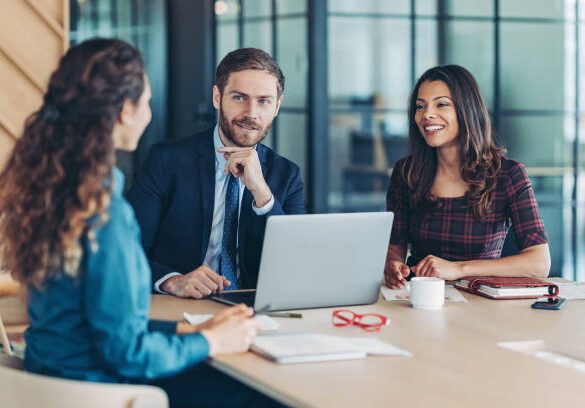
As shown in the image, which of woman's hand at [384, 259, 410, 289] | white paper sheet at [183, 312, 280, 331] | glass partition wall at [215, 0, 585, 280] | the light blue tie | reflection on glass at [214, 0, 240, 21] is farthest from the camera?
reflection on glass at [214, 0, 240, 21]

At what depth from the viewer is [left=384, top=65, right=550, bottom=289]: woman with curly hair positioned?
8.67 feet

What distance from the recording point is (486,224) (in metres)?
2.66

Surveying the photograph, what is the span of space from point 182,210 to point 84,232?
44.3 inches

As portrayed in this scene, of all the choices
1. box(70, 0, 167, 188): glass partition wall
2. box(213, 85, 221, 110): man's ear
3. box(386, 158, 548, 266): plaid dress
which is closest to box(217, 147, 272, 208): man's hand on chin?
box(213, 85, 221, 110): man's ear

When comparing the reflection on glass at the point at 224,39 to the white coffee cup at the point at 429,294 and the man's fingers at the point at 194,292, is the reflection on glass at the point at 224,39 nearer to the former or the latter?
the man's fingers at the point at 194,292

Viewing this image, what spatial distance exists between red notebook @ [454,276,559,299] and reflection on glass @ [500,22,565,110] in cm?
284

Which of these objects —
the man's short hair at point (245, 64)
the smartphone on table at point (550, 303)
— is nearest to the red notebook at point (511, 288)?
the smartphone on table at point (550, 303)

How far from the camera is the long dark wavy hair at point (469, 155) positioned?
2.66m

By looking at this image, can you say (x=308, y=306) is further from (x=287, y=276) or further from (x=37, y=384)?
(x=37, y=384)

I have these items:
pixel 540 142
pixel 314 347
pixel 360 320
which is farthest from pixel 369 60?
pixel 314 347

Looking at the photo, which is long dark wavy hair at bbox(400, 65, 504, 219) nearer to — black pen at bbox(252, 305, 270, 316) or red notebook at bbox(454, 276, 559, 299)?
red notebook at bbox(454, 276, 559, 299)

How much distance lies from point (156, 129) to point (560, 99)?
258 cm

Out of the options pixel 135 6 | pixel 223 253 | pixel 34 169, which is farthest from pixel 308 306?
pixel 135 6

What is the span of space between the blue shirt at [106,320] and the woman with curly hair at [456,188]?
4.27 feet
